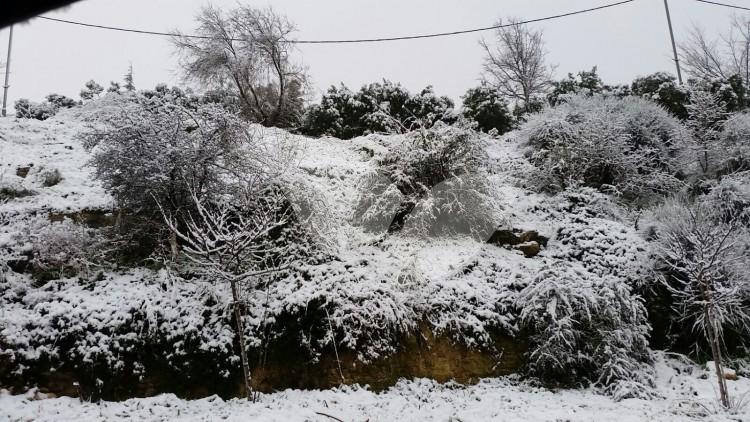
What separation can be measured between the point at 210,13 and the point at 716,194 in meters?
16.4

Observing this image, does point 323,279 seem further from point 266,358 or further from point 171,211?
point 171,211

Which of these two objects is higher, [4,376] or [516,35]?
[516,35]

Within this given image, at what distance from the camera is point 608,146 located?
34.7ft

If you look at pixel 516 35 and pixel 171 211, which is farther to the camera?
pixel 516 35

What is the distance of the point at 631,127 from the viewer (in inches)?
469

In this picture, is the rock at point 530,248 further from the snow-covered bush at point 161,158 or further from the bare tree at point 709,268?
the snow-covered bush at point 161,158

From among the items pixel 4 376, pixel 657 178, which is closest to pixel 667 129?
pixel 657 178

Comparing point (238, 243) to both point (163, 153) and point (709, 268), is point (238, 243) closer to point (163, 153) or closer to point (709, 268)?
point (163, 153)

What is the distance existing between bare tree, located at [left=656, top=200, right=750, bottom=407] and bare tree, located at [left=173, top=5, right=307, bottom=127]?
12309 millimetres

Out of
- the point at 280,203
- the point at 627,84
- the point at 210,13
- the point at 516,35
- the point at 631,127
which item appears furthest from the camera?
the point at 516,35

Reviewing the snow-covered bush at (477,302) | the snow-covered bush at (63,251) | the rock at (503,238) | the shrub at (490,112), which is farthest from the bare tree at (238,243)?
the shrub at (490,112)

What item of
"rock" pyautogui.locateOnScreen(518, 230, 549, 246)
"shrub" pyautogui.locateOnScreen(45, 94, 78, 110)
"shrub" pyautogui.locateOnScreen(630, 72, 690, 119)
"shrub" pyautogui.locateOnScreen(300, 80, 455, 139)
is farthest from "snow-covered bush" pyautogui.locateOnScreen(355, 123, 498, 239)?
"shrub" pyautogui.locateOnScreen(45, 94, 78, 110)

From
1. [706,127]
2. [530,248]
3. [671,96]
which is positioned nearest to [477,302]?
[530,248]

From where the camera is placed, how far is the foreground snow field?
5.45 m
